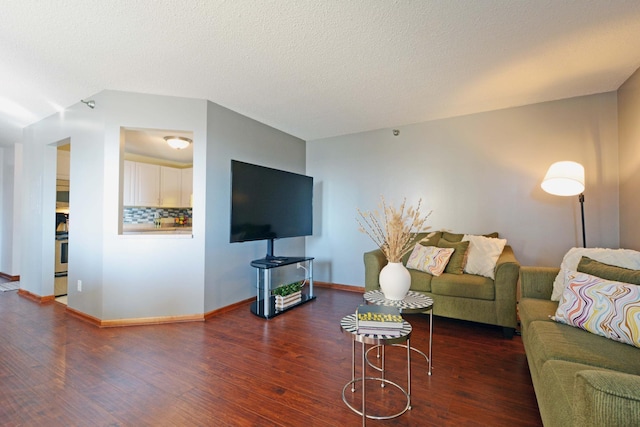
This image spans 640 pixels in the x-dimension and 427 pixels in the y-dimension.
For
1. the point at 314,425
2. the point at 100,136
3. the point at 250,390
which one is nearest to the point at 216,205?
the point at 100,136

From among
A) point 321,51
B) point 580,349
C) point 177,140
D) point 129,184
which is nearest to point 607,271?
point 580,349

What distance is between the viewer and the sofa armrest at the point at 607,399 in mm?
770

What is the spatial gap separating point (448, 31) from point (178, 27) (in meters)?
1.90

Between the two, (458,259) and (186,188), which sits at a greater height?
(186,188)

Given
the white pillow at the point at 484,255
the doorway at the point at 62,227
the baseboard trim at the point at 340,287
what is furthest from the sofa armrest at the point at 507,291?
the doorway at the point at 62,227

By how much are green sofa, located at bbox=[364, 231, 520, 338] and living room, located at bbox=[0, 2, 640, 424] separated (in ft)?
2.65

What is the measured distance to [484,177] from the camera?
3.62 meters

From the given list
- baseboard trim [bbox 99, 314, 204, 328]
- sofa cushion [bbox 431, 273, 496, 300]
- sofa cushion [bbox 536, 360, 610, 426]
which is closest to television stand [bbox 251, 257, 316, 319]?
baseboard trim [bbox 99, 314, 204, 328]

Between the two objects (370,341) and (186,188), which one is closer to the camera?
(370,341)

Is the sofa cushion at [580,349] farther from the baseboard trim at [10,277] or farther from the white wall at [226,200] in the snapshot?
the baseboard trim at [10,277]

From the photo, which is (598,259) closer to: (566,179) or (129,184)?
(566,179)

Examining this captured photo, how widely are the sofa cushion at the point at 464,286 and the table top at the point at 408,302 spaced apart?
2.73 feet

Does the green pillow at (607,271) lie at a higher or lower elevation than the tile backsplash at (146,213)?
lower

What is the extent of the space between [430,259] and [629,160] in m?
2.03
